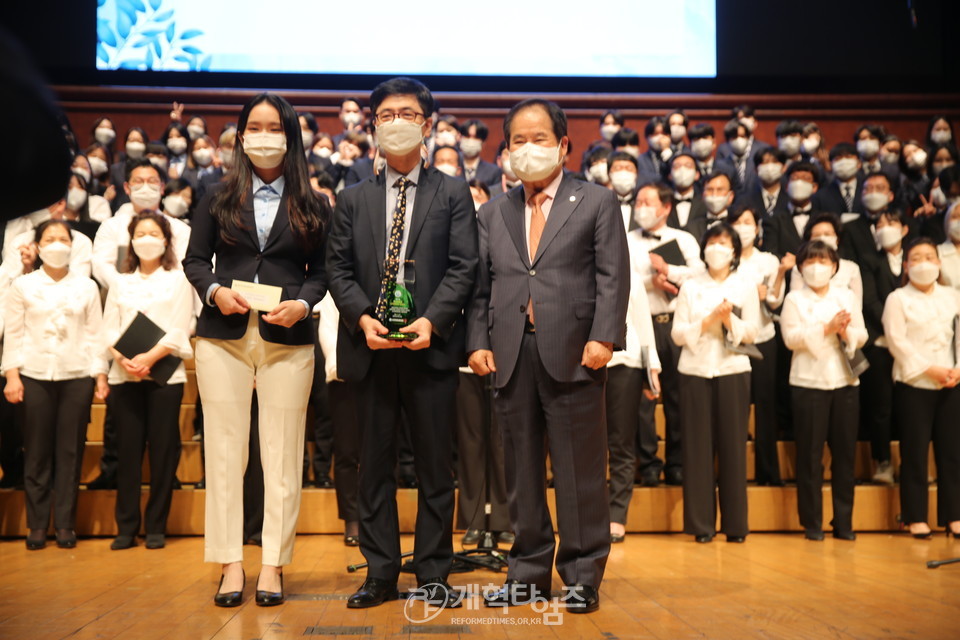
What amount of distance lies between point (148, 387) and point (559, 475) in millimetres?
2272

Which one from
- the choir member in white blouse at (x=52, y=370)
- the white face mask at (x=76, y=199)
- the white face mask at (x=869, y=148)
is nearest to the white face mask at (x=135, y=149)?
the white face mask at (x=76, y=199)

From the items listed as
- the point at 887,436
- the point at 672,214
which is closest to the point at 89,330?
the point at 672,214

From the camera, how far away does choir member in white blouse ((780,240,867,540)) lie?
455 centimetres

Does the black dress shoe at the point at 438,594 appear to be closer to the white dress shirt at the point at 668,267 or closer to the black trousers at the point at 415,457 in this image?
the black trousers at the point at 415,457

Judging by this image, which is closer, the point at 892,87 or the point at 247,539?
the point at 247,539

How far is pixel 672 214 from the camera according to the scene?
5.70 metres

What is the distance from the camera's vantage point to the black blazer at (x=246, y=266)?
9.56 ft

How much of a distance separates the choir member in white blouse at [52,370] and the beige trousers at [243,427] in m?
1.62

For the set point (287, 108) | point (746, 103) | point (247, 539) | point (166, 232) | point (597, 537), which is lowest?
point (247, 539)

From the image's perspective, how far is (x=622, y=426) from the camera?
14.7 feet

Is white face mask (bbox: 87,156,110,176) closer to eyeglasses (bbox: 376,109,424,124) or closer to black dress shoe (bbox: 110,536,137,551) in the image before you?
black dress shoe (bbox: 110,536,137,551)

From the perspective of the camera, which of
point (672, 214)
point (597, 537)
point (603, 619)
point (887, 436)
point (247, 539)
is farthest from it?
point (672, 214)

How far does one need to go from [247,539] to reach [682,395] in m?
2.20

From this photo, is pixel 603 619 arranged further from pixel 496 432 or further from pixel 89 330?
pixel 89 330
